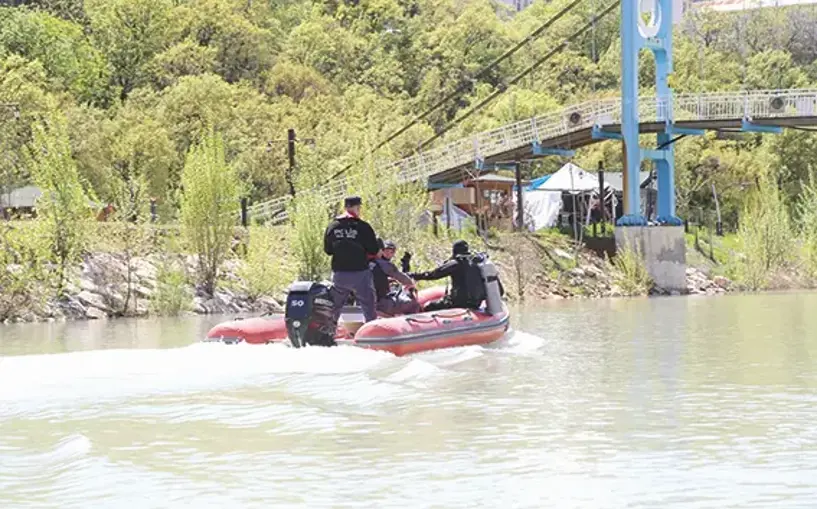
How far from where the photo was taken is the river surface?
1003 cm

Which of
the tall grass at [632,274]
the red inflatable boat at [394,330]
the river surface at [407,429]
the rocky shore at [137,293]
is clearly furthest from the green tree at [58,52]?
the river surface at [407,429]

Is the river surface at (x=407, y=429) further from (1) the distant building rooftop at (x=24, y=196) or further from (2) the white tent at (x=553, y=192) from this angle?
(1) the distant building rooftop at (x=24, y=196)

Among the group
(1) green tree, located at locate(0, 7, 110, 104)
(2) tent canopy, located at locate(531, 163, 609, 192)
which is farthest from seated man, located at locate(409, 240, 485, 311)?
(1) green tree, located at locate(0, 7, 110, 104)

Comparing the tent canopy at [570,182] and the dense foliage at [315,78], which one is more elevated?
the dense foliage at [315,78]

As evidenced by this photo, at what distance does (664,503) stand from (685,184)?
60.9m

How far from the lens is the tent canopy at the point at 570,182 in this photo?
59.0 metres

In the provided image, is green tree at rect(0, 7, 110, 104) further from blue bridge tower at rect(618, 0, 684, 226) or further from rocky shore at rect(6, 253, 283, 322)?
rocky shore at rect(6, 253, 283, 322)

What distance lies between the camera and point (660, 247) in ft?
168

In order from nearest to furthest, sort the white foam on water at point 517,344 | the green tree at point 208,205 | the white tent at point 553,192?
the white foam on water at point 517,344 → the green tree at point 208,205 → the white tent at point 553,192

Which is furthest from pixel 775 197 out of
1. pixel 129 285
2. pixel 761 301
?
pixel 129 285

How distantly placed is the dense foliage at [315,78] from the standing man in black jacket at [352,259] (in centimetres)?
2537

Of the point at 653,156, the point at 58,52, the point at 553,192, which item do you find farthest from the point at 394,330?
the point at 58,52

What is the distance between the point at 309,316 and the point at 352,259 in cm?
113

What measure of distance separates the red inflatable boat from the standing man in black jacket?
0.38m
